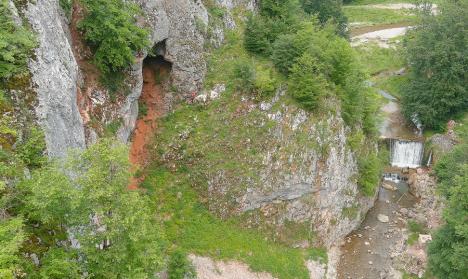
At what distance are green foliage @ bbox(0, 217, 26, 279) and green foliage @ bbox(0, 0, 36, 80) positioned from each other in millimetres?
8491

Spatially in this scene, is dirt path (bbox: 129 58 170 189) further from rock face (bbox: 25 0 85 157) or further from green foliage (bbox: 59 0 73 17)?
rock face (bbox: 25 0 85 157)

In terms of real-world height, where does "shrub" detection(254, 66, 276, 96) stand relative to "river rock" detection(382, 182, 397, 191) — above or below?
above

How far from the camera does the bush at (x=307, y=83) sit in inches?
1294

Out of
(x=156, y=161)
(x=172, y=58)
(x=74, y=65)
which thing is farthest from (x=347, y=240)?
(x=74, y=65)

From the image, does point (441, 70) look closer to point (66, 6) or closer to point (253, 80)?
point (253, 80)

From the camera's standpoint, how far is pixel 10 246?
12.0 metres

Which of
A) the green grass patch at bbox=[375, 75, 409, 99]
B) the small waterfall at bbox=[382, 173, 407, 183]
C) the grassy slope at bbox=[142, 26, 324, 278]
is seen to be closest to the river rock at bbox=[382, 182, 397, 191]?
the small waterfall at bbox=[382, 173, 407, 183]

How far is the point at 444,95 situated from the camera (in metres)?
48.4

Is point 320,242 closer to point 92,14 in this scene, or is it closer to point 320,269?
point 320,269

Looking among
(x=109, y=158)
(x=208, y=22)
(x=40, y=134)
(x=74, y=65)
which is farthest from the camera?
(x=208, y=22)

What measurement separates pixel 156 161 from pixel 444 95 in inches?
1369

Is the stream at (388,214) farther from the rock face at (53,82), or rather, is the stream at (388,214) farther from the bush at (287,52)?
the rock face at (53,82)

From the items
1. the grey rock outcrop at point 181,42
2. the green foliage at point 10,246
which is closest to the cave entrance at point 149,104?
the grey rock outcrop at point 181,42

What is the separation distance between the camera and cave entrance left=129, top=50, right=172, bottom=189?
33.5 m
